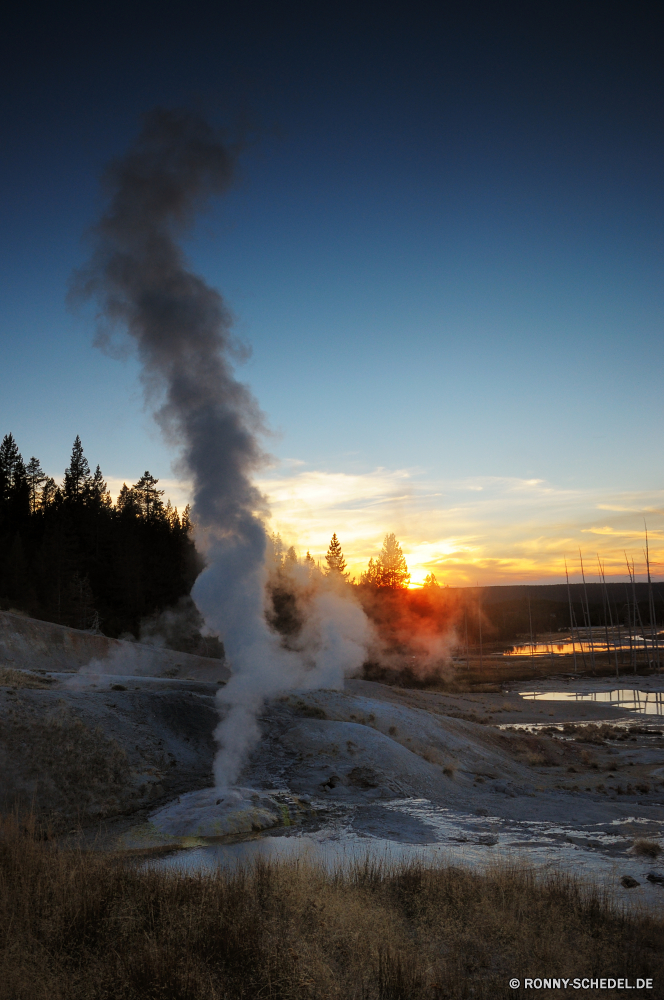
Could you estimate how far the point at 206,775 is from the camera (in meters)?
16.5

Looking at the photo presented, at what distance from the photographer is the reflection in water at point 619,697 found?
4203cm

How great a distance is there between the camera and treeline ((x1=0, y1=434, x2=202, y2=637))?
53062 millimetres

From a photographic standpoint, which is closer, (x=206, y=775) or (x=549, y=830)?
(x=549, y=830)

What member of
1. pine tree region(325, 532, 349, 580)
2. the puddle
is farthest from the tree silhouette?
the puddle

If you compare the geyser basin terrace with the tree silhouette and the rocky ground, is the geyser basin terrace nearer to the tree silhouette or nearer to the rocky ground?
the rocky ground

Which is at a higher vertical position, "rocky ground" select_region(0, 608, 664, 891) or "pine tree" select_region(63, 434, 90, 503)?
"pine tree" select_region(63, 434, 90, 503)

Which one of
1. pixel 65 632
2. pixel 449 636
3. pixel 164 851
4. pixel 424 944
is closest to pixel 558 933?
pixel 424 944

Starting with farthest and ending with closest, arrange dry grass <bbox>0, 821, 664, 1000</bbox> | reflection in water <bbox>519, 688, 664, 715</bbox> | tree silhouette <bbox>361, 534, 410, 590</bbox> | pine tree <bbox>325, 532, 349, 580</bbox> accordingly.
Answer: pine tree <bbox>325, 532, 349, 580</bbox> < tree silhouette <bbox>361, 534, 410, 590</bbox> < reflection in water <bbox>519, 688, 664, 715</bbox> < dry grass <bbox>0, 821, 664, 1000</bbox>

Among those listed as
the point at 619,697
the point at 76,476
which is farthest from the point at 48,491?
the point at 619,697

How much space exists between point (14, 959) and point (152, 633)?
5131cm

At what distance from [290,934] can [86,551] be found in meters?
65.0

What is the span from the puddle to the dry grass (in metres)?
1.35

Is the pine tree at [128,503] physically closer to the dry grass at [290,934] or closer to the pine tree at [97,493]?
the pine tree at [97,493]

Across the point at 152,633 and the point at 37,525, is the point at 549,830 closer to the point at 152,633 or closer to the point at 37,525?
the point at 152,633
